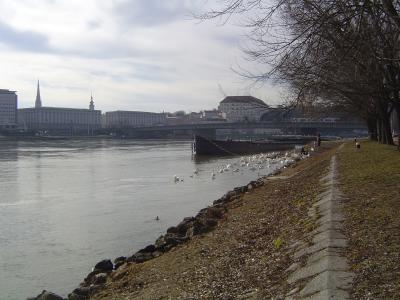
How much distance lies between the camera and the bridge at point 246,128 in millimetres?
105188

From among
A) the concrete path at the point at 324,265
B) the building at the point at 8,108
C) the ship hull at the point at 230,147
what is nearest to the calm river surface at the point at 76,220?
the concrete path at the point at 324,265

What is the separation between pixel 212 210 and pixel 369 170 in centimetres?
564

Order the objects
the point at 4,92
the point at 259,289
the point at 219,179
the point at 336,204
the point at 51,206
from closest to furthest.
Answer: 1. the point at 259,289
2. the point at 336,204
3. the point at 51,206
4. the point at 219,179
5. the point at 4,92

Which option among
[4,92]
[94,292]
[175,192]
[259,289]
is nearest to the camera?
[259,289]

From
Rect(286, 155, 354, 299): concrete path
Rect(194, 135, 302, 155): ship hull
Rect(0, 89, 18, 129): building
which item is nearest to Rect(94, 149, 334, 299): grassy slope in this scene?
Rect(286, 155, 354, 299): concrete path

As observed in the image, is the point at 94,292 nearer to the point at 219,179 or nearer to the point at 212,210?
the point at 212,210

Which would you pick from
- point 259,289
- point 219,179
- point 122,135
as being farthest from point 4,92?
point 259,289

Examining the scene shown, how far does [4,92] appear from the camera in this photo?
634ft

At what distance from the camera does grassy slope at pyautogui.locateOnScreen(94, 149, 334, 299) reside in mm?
7004

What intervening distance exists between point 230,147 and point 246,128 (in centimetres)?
4190

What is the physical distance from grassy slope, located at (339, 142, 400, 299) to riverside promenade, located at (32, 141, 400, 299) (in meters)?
0.01

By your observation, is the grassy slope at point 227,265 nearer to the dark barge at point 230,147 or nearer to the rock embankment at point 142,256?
the rock embankment at point 142,256

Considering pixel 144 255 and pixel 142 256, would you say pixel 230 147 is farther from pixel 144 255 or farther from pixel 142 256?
pixel 142 256

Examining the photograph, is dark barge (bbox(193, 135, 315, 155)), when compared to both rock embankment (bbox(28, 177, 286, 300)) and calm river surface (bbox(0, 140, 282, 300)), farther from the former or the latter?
rock embankment (bbox(28, 177, 286, 300))
